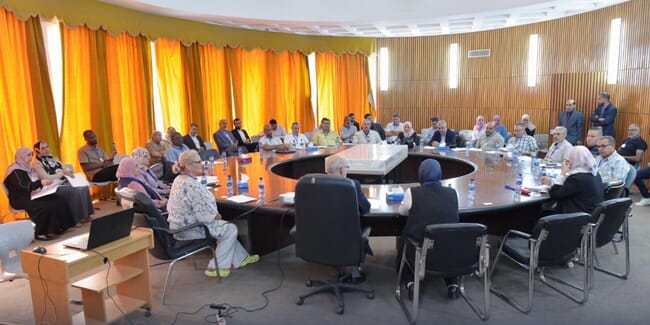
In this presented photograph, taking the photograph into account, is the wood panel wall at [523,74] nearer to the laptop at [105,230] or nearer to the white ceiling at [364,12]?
the white ceiling at [364,12]

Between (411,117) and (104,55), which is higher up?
(104,55)

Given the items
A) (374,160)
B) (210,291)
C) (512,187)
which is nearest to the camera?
(210,291)

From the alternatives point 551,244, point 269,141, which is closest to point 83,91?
point 269,141

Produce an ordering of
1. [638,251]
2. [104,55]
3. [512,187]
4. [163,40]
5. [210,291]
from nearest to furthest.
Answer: [210,291], [512,187], [638,251], [104,55], [163,40]

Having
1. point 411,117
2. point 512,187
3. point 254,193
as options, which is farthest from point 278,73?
point 512,187

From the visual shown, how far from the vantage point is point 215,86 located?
9477 mm

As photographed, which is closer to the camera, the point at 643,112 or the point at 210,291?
the point at 210,291

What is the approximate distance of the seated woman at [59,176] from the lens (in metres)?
5.58

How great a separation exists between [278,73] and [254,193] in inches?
265

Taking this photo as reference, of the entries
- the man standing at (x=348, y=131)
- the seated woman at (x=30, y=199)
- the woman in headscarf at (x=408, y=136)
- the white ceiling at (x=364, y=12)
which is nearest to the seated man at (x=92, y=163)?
the seated woman at (x=30, y=199)

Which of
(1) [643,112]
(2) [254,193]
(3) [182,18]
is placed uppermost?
(3) [182,18]

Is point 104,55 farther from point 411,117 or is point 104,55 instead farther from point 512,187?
point 411,117

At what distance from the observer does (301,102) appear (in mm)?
11391

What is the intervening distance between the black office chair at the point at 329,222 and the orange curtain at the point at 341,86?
335 inches
